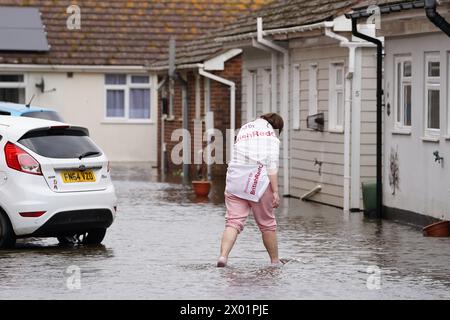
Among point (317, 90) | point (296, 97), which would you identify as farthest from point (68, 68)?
point (317, 90)

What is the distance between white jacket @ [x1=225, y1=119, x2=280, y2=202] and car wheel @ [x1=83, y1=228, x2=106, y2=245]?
3.13 meters

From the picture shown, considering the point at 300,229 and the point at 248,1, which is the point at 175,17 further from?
the point at 300,229

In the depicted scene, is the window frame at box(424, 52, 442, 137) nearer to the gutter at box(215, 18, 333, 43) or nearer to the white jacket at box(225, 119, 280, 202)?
the gutter at box(215, 18, 333, 43)

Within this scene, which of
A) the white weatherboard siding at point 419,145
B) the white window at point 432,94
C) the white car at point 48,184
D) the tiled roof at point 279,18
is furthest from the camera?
the tiled roof at point 279,18

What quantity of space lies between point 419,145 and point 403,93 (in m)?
1.41

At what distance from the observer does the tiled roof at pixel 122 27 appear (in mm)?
45750

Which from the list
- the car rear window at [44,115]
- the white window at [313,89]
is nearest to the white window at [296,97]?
the white window at [313,89]

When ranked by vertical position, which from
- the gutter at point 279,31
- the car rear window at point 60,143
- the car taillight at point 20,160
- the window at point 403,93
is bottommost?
the car taillight at point 20,160

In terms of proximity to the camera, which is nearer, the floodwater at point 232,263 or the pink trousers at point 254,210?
the floodwater at point 232,263

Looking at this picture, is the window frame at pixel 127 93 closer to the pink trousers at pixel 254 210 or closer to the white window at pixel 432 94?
the white window at pixel 432 94

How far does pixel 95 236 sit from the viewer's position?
1819cm

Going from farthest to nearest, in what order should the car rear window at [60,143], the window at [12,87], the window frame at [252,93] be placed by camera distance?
the window at [12,87] < the window frame at [252,93] < the car rear window at [60,143]

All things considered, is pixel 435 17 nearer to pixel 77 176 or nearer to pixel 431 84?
Result: pixel 431 84
